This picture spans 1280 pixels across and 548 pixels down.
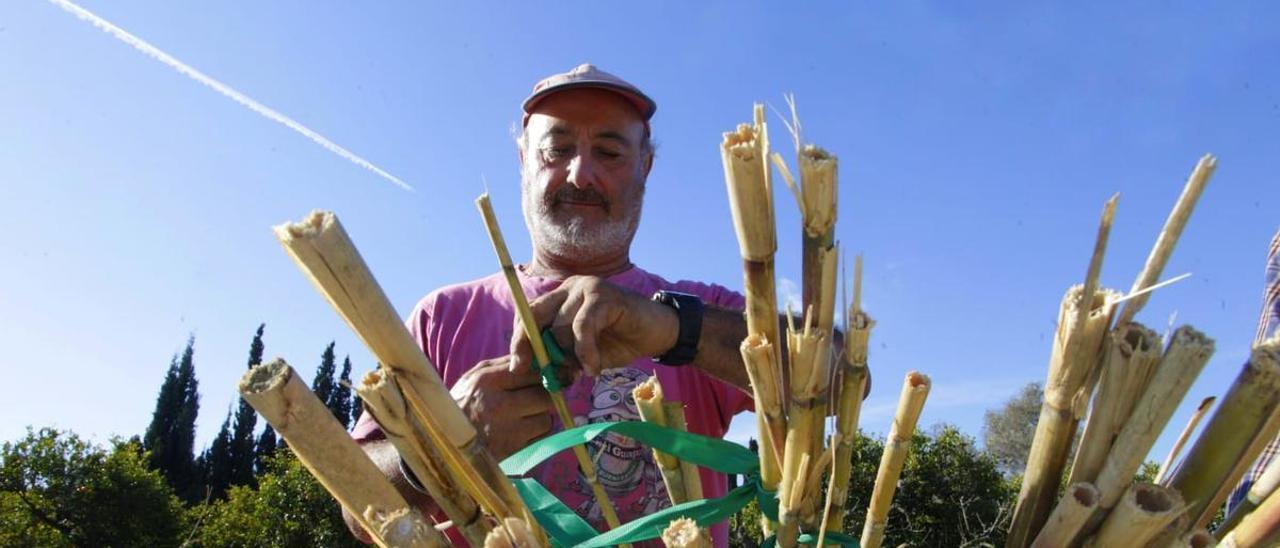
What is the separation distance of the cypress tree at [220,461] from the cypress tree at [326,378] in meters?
3.30

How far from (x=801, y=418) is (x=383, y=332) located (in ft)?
1.63

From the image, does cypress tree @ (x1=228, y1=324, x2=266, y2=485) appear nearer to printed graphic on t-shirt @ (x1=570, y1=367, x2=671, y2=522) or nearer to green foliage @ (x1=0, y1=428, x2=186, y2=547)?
green foliage @ (x1=0, y1=428, x2=186, y2=547)

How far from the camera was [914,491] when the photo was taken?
1143cm

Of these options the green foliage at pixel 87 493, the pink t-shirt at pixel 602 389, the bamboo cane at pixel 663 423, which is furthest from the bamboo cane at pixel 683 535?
the green foliage at pixel 87 493

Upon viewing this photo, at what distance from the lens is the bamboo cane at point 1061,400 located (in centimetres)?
88

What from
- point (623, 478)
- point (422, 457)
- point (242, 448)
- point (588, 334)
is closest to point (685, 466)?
point (588, 334)

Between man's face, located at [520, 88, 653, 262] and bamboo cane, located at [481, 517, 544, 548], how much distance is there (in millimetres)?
1343

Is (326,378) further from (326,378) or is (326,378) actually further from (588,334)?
(588,334)

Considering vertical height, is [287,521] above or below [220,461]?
below

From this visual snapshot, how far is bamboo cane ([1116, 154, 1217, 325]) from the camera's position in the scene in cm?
86

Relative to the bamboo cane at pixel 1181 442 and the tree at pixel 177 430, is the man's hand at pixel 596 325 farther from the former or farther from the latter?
the tree at pixel 177 430

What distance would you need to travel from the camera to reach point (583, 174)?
7.23 feet

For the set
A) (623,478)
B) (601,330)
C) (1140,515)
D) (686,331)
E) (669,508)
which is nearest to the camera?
(1140,515)

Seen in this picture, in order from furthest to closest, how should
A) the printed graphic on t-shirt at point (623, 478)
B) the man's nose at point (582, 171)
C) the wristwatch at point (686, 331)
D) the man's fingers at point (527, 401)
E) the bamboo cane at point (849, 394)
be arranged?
the man's nose at point (582, 171) < the printed graphic on t-shirt at point (623, 478) < the wristwatch at point (686, 331) < the man's fingers at point (527, 401) < the bamboo cane at point (849, 394)
